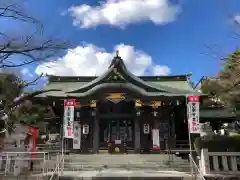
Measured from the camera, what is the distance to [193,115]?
14.2 metres

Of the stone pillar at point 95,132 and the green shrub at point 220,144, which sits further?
the stone pillar at point 95,132

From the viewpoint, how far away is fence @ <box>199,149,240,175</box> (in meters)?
11.2

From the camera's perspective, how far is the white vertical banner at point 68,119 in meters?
15.0

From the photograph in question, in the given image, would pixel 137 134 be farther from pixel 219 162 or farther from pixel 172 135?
pixel 219 162

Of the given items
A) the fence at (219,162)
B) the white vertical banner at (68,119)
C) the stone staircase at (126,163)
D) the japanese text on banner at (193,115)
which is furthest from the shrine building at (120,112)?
the fence at (219,162)

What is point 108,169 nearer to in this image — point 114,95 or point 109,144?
point 109,144

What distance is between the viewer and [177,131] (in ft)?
75.4

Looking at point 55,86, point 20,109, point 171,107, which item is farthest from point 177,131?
point 20,109

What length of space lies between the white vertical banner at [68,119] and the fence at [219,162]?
7.50 metres

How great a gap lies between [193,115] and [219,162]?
3.25 metres

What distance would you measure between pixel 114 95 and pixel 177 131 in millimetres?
7519

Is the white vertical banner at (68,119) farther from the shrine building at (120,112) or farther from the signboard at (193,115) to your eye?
the signboard at (193,115)

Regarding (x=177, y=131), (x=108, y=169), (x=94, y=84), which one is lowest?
(x=108, y=169)

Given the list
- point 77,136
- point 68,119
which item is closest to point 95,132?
point 77,136
